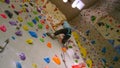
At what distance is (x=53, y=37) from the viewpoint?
4539 mm

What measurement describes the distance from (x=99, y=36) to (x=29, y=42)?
8.57 feet

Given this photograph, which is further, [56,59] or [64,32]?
[64,32]

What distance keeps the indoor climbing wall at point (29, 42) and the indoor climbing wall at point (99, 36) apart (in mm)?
452

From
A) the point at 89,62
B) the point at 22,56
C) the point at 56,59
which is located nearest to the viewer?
the point at 22,56

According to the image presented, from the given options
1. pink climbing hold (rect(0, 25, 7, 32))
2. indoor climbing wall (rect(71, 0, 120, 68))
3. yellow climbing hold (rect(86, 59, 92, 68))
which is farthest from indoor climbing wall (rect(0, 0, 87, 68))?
indoor climbing wall (rect(71, 0, 120, 68))

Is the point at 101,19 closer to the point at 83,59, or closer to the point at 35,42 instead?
the point at 83,59

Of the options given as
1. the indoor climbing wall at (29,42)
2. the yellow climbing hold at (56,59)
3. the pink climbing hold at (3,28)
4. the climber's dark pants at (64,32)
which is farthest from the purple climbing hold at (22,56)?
the climber's dark pants at (64,32)

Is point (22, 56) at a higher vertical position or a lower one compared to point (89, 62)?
lower

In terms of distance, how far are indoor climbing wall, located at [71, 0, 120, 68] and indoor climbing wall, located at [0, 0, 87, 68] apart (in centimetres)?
45

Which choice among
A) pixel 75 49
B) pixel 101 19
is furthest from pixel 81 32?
pixel 75 49

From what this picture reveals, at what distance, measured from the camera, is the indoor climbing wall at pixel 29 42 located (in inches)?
122

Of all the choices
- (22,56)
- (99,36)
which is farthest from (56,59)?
(99,36)

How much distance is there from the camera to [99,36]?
18.5ft

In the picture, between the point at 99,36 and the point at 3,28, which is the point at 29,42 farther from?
the point at 99,36
